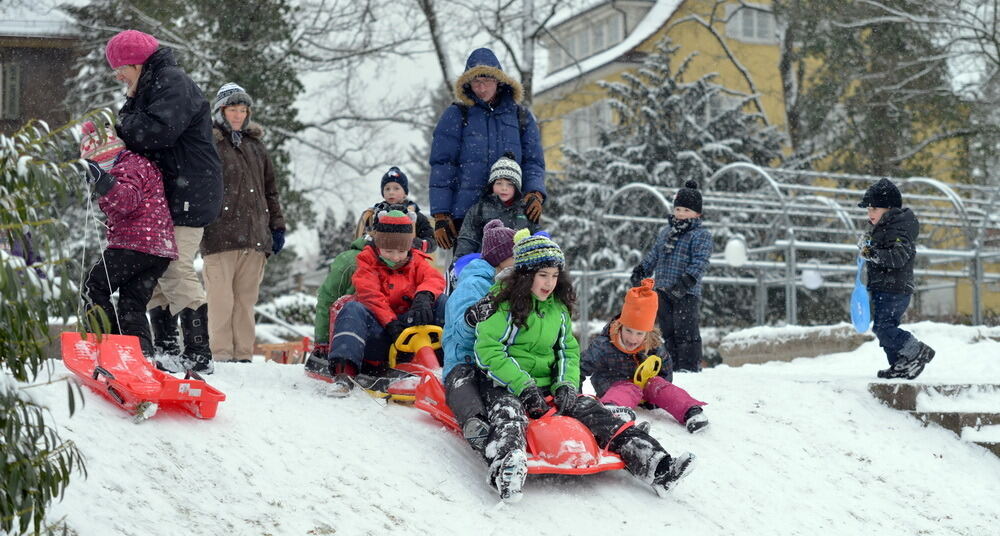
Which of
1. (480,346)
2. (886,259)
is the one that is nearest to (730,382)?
(886,259)

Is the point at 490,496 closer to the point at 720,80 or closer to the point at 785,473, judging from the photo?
the point at 785,473

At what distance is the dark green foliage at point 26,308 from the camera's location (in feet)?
10.8

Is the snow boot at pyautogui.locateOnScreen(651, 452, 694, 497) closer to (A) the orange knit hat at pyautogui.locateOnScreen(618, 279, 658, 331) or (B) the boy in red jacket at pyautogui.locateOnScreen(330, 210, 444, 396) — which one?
(A) the orange knit hat at pyautogui.locateOnScreen(618, 279, 658, 331)

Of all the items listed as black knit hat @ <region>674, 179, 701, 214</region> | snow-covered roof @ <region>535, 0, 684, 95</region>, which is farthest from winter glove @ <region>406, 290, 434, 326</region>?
snow-covered roof @ <region>535, 0, 684, 95</region>

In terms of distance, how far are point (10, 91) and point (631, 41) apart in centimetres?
1656

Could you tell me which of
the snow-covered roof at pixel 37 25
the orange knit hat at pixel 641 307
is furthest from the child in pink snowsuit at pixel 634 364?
the snow-covered roof at pixel 37 25

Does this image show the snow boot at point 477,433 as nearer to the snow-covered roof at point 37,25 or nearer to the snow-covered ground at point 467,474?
the snow-covered ground at point 467,474

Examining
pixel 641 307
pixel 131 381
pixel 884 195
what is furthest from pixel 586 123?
pixel 131 381

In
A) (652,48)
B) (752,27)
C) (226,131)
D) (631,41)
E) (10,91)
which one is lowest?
(226,131)

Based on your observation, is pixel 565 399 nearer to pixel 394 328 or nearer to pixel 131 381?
pixel 394 328

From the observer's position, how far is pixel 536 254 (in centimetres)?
612

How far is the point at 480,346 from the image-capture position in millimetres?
6012

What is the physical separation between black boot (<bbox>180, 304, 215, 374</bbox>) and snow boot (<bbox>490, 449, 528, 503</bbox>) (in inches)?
92.4

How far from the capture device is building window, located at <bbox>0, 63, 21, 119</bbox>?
1000 inches
